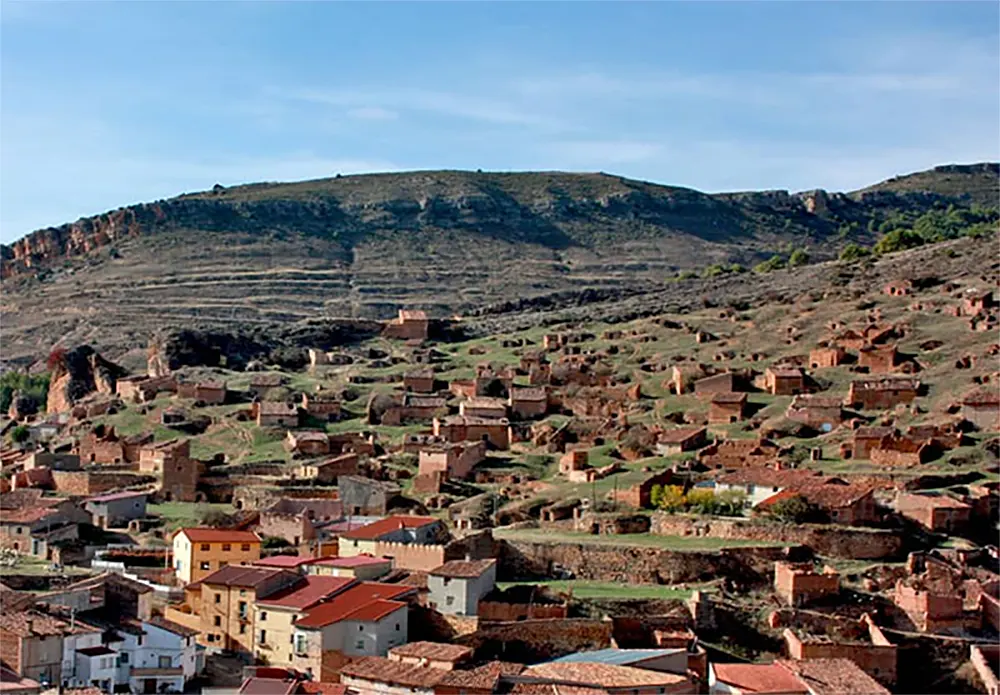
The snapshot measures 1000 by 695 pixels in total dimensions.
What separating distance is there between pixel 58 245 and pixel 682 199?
192 feet

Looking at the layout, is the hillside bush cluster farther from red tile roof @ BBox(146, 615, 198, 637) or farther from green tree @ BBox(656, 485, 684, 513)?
red tile roof @ BBox(146, 615, 198, 637)

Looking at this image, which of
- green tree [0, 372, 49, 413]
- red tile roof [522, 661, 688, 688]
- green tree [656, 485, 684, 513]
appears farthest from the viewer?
green tree [0, 372, 49, 413]

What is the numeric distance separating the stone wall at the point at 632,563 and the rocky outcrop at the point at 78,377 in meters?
32.6

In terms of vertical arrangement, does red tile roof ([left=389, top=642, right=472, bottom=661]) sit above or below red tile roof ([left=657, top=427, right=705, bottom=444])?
below

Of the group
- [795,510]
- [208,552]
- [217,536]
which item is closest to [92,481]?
[217,536]

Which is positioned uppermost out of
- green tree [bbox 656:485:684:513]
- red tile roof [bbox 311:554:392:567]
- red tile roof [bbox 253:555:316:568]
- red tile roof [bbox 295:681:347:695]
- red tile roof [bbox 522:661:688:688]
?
green tree [bbox 656:485:684:513]

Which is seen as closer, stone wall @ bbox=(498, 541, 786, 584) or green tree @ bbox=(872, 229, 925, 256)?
stone wall @ bbox=(498, 541, 786, 584)

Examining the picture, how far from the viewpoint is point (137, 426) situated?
55188 millimetres

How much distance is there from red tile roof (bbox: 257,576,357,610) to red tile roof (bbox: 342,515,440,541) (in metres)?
2.80

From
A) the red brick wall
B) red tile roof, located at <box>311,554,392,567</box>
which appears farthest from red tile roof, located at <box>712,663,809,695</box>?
red tile roof, located at <box>311,554,392,567</box>

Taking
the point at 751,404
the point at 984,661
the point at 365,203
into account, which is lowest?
the point at 984,661

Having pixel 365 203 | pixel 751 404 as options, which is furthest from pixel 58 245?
pixel 751 404

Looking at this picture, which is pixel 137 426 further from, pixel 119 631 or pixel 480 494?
pixel 119 631

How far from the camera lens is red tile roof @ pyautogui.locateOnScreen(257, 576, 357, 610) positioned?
31781mm
